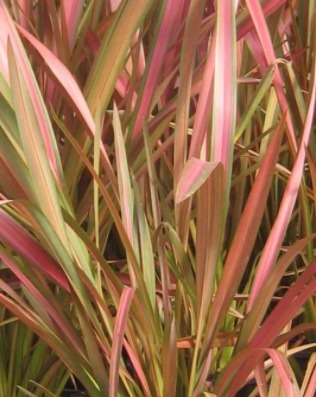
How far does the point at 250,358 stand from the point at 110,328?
0.12m

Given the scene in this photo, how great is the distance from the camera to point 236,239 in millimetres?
665

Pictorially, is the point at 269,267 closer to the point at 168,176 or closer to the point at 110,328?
the point at 110,328

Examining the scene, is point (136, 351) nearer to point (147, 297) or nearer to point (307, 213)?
point (147, 297)

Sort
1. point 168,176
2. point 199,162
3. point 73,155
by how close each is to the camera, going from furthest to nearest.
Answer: point 168,176 < point 73,155 < point 199,162

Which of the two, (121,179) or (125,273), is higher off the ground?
(121,179)

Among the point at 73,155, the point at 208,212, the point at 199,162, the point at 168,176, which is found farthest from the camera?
the point at 168,176

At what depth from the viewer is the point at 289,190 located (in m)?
0.71

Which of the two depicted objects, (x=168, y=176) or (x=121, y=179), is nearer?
(x=121, y=179)

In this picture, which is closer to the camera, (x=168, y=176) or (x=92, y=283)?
(x=92, y=283)

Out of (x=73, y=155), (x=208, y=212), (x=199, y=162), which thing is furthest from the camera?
(x=73, y=155)

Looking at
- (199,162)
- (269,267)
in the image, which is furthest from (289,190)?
(199,162)

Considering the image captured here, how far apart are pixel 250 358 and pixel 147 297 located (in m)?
0.10

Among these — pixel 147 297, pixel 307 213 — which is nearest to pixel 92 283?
pixel 147 297

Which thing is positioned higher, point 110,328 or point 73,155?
point 73,155
